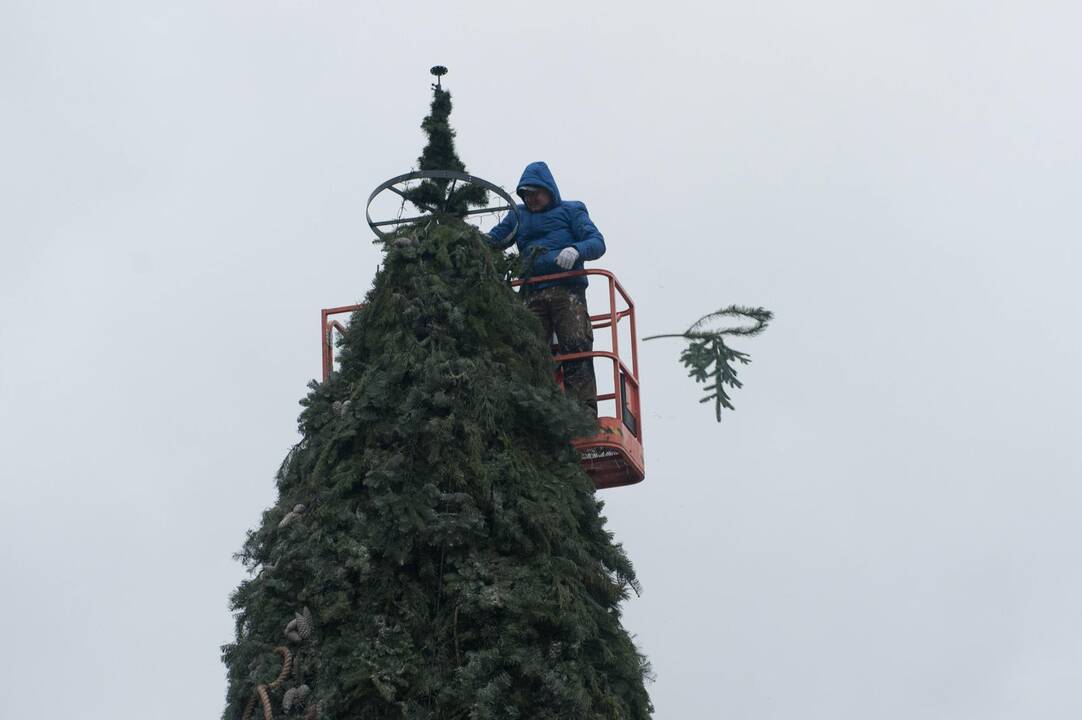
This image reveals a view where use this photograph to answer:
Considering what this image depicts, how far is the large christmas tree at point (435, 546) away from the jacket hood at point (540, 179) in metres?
2.66

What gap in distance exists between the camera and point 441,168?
55.6 feet

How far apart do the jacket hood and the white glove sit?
2.72 feet

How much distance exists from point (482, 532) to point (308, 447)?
173 centimetres

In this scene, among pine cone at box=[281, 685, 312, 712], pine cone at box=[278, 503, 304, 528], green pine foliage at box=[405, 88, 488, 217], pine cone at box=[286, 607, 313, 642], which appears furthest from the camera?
green pine foliage at box=[405, 88, 488, 217]

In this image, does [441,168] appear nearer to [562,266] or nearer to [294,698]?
[562,266]

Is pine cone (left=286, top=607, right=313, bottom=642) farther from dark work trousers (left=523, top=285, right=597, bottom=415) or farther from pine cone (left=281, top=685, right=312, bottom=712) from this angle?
dark work trousers (left=523, top=285, right=597, bottom=415)

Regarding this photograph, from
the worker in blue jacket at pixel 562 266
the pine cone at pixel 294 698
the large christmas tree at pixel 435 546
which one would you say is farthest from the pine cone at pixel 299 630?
the worker in blue jacket at pixel 562 266

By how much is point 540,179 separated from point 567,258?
3.42 ft

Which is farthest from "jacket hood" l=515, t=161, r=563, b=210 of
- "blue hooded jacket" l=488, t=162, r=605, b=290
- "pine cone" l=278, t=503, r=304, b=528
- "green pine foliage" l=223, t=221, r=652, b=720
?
"pine cone" l=278, t=503, r=304, b=528

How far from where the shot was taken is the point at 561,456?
15.0m

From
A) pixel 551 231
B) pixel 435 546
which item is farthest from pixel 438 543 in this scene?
pixel 551 231

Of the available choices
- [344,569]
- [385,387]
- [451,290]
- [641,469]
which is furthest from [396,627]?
[641,469]

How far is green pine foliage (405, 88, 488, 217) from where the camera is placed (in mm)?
16547

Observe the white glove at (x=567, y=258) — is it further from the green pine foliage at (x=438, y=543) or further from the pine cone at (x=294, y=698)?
the pine cone at (x=294, y=698)
